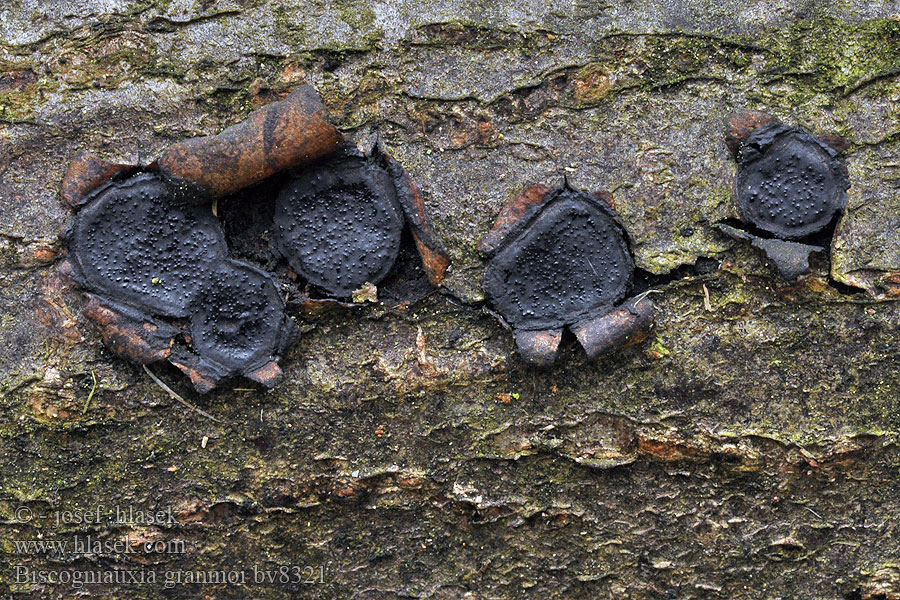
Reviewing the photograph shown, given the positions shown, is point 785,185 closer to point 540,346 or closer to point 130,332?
point 540,346

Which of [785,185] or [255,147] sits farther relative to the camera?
[785,185]

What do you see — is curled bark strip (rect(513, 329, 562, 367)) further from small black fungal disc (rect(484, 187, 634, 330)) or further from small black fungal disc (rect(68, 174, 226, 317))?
small black fungal disc (rect(68, 174, 226, 317))

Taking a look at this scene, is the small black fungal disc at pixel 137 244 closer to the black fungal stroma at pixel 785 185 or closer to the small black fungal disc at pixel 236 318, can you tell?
the small black fungal disc at pixel 236 318

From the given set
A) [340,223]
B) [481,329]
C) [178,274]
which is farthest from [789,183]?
[178,274]

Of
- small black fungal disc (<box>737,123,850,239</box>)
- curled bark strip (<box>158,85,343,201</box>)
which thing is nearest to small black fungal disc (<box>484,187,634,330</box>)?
small black fungal disc (<box>737,123,850,239</box>)

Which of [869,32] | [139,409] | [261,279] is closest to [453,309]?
[261,279]
